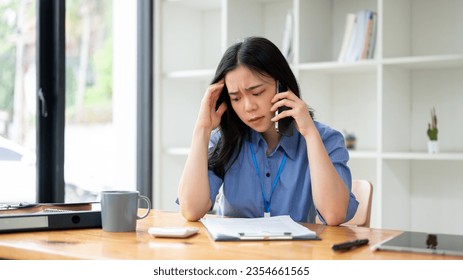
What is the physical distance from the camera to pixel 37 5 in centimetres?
285

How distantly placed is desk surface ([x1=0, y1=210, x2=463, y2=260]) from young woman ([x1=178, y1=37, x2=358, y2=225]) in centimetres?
34

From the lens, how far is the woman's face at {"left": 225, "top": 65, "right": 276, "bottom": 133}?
1820mm

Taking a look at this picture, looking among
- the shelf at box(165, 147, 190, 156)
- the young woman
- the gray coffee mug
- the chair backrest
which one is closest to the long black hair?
A: the young woman

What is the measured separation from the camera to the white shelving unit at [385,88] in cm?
282

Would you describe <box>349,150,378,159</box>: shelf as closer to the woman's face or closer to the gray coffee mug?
the woman's face

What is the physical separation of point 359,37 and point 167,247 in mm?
1943

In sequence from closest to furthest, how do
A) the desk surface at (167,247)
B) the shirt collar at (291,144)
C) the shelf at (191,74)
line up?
1. the desk surface at (167,247)
2. the shirt collar at (291,144)
3. the shelf at (191,74)

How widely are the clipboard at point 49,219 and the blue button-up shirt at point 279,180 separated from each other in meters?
0.47

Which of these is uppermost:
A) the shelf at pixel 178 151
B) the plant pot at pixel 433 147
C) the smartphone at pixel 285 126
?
the smartphone at pixel 285 126

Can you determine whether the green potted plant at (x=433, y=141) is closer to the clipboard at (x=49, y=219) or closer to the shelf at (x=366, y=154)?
the shelf at (x=366, y=154)

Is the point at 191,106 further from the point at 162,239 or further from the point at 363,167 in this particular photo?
the point at 162,239

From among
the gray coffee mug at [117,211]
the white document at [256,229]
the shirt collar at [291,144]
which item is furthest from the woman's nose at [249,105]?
the gray coffee mug at [117,211]

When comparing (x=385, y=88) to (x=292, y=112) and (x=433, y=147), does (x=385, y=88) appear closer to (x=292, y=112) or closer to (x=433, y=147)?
(x=433, y=147)
